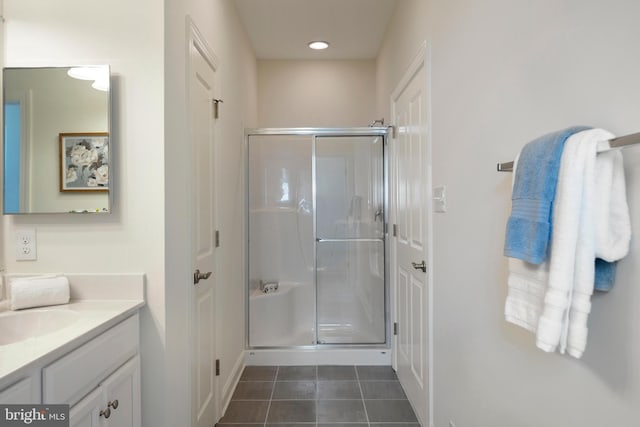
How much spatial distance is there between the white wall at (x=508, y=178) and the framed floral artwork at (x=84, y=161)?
1.46 m

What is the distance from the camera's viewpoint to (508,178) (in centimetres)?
113

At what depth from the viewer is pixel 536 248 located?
2.51ft

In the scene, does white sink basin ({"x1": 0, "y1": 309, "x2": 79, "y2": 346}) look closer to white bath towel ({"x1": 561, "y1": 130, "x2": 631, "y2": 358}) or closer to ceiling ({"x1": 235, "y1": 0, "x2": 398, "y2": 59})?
white bath towel ({"x1": 561, "y1": 130, "x2": 631, "y2": 358})

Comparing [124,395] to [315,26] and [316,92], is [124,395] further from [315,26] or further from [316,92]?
[316,92]

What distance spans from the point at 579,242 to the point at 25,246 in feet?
6.12

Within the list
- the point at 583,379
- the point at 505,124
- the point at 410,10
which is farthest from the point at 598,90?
the point at 410,10

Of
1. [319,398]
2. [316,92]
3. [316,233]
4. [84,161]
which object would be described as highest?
[316,92]

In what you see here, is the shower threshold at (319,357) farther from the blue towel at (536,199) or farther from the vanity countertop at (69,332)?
the blue towel at (536,199)

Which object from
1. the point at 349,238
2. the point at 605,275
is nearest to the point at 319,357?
the point at 349,238

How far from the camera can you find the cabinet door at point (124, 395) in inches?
46.7

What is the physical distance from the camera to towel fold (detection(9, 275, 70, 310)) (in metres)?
1.26

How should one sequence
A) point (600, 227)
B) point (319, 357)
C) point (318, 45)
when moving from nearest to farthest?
point (600, 227)
point (319, 357)
point (318, 45)

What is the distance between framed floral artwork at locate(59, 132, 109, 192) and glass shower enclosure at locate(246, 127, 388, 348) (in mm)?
1592

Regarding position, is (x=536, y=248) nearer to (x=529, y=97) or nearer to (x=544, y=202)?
(x=544, y=202)
